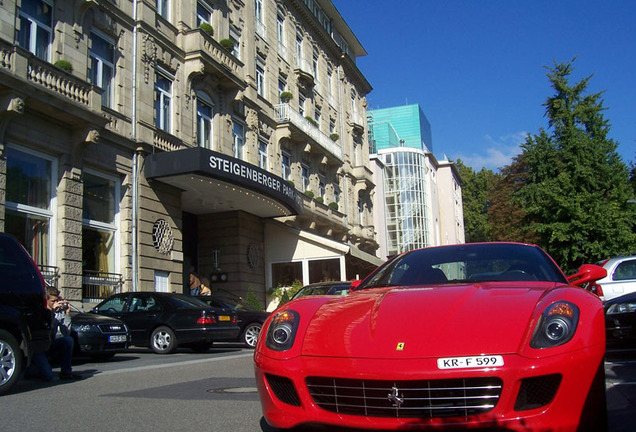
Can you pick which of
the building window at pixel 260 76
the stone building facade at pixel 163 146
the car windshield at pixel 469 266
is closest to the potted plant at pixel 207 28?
the stone building facade at pixel 163 146

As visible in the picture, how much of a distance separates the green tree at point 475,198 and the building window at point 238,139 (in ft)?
168

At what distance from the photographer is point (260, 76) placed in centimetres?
2992

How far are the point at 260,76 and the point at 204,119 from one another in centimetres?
675

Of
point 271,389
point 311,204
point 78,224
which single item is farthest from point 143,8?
point 271,389

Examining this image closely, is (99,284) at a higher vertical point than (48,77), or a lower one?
lower

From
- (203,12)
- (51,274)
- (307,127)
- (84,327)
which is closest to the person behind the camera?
(84,327)

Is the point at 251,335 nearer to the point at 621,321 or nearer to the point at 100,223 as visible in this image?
the point at 100,223

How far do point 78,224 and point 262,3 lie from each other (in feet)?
59.9

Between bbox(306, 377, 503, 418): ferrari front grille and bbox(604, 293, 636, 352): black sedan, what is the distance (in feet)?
23.2

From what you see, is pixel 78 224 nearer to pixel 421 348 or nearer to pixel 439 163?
pixel 421 348

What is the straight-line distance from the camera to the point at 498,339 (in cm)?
327

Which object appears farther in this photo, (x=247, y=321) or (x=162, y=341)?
(x=247, y=321)

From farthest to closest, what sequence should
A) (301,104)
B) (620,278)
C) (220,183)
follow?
(301,104) → (220,183) → (620,278)

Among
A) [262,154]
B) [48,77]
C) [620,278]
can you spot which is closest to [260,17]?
[262,154]
